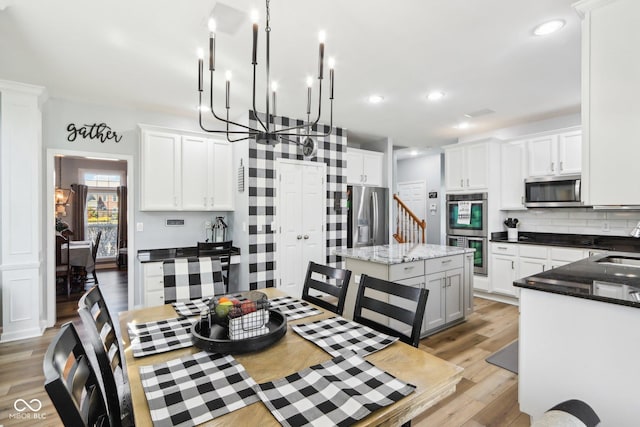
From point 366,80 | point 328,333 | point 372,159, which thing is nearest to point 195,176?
point 366,80

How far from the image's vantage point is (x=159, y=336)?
152 cm

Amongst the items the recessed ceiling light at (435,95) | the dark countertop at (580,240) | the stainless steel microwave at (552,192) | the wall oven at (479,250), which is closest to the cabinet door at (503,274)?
the wall oven at (479,250)

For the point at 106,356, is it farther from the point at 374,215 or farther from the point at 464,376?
the point at 374,215

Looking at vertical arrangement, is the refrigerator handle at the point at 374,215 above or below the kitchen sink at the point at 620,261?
above

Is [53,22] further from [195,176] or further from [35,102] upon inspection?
[195,176]

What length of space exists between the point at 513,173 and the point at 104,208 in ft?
27.9

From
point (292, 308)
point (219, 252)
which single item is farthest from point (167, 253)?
point (292, 308)

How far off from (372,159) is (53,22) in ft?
14.4

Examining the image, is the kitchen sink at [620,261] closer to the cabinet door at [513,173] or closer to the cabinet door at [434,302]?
the cabinet door at [434,302]

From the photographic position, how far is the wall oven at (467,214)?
4.84 m

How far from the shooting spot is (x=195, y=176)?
14.1 ft

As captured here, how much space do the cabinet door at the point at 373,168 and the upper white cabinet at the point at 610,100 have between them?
369 cm

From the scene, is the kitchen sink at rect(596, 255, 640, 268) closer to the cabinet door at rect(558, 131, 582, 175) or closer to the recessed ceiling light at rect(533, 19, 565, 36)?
the cabinet door at rect(558, 131, 582, 175)

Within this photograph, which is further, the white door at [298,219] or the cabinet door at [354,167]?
the cabinet door at [354,167]
